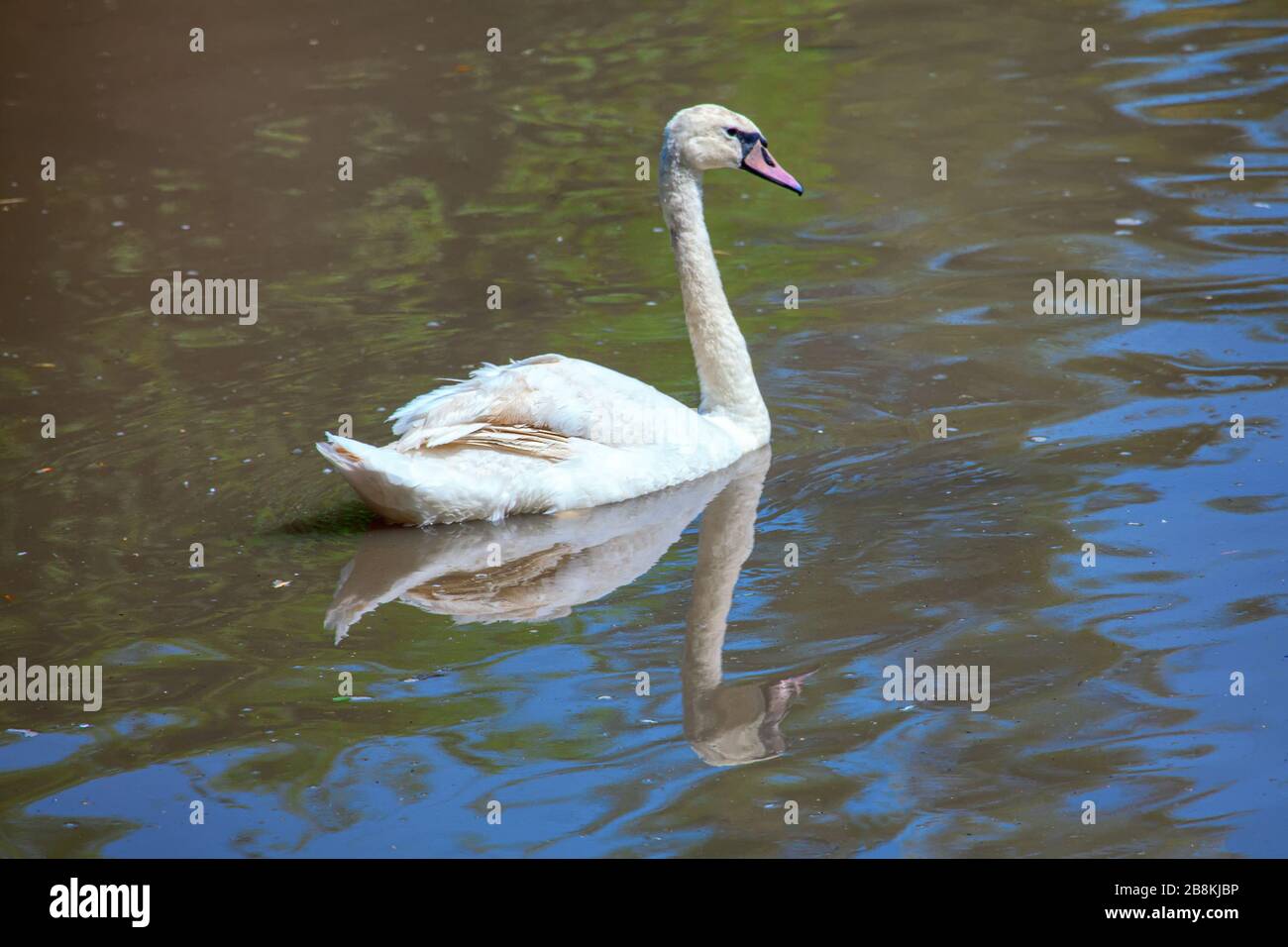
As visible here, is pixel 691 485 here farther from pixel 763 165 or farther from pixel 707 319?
pixel 763 165

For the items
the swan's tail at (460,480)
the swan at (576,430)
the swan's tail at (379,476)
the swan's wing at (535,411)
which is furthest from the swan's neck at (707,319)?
the swan's tail at (379,476)

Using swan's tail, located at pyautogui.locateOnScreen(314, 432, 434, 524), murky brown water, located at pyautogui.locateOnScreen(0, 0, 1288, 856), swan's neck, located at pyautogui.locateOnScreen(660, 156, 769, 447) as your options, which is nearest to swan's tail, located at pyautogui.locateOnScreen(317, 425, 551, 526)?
swan's tail, located at pyautogui.locateOnScreen(314, 432, 434, 524)

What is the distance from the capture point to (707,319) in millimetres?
7973

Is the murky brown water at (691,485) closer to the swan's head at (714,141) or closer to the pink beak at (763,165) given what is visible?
the pink beak at (763,165)

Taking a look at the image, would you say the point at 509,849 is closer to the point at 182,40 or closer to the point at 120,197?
the point at 120,197

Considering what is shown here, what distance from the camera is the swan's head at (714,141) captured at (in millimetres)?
7887

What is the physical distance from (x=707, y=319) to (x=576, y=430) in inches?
42.5

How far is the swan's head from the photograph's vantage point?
789 centimetres

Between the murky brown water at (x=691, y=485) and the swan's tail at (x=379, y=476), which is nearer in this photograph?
the murky brown water at (x=691, y=485)

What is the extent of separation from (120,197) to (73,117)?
7.44 feet

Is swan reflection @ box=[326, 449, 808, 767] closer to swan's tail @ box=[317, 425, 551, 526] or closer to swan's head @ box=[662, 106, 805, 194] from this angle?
swan's tail @ box=[317, 425, 551, 526]

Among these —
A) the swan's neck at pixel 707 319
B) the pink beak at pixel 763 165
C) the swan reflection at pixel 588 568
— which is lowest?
the swan reflection at pixel 588 568

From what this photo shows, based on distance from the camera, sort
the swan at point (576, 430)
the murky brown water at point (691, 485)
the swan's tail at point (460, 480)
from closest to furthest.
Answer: the murky brown water at point (691, 485) → the swan's tail at point (460, 480) → the swan at point (576, 430)

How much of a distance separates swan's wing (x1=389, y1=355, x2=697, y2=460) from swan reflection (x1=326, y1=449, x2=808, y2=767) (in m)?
0.35
